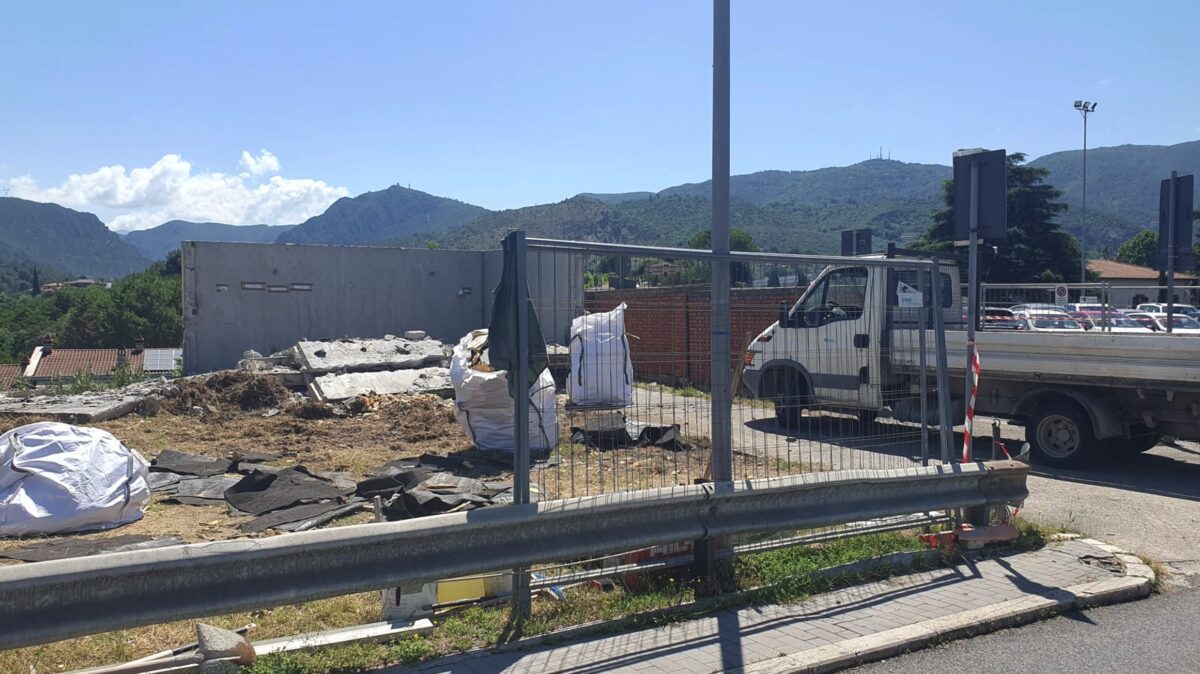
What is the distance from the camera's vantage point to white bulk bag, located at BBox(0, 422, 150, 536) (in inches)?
294

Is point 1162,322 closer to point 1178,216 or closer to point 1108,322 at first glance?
point 1178,216

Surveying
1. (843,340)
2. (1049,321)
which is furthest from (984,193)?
(1049,321)

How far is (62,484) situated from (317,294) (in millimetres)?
17551

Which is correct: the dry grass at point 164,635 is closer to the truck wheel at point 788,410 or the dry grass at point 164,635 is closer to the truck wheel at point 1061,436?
the truck wheel at point 788,410

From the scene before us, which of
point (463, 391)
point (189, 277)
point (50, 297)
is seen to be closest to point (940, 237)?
point (189, 277)

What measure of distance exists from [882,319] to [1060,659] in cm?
471

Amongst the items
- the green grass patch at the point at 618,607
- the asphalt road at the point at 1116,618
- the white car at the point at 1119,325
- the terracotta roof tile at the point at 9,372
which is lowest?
the terracotta roof tile at the point at 9,372

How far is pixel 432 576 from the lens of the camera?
464 cm

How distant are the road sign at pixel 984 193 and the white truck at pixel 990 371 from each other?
0.68 metres

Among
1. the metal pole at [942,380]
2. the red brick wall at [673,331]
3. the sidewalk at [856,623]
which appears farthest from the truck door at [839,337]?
the sidewalk at [856,623]

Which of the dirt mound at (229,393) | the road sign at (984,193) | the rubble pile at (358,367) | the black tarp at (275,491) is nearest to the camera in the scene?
the road sign at (984,193)

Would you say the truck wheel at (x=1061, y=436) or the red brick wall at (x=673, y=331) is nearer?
the red brick wall at (x=673, y=331)

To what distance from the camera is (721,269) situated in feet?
19.9

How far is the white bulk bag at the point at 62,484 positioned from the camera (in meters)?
7.46
